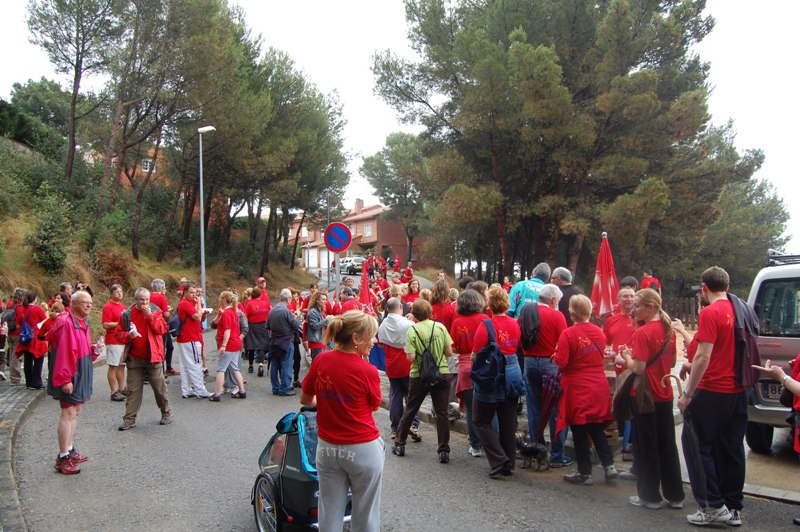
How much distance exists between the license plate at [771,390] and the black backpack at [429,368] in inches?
135

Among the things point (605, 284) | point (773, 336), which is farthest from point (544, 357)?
point (605, 284)

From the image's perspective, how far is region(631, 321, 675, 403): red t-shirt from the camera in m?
5.06

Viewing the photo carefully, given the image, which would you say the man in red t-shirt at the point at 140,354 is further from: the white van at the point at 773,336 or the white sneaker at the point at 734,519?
the white van at the point at 773,336

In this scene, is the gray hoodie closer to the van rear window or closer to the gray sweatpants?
the gray sweatpants

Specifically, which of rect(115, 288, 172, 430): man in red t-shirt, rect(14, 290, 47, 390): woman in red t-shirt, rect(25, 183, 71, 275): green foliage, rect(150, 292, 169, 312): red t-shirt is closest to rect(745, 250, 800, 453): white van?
rect(115, 288, 172, 430): man in red t-shirt

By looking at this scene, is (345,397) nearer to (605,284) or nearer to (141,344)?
(141,344)

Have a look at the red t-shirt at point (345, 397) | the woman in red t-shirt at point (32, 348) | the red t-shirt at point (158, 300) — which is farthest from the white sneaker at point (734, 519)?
the woman in red t-shirt at point (32, 348)

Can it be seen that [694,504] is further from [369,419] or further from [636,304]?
[369,419]

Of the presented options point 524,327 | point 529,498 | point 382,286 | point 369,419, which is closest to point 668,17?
point 382,286

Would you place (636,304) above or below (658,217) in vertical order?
below

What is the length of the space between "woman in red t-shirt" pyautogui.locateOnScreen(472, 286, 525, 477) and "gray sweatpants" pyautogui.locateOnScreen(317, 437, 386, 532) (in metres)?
2.54

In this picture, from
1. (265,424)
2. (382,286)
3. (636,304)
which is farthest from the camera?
(382,286)

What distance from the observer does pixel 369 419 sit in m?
3.62

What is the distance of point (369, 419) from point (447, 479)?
271 centimetres
